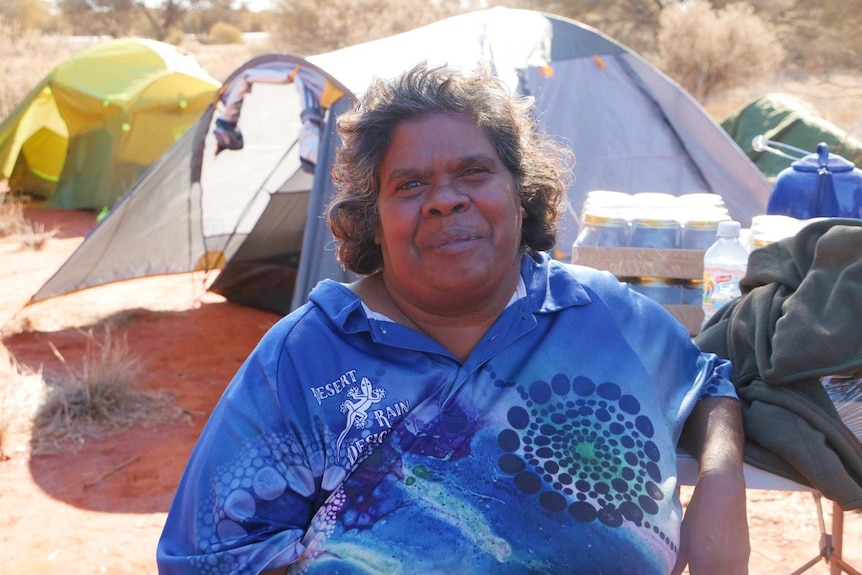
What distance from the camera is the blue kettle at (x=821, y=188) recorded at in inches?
105

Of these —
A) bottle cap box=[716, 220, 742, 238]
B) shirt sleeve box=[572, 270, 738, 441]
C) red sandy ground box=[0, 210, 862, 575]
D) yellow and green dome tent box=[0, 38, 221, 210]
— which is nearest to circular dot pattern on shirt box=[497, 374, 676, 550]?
shirt sleeve box=[572, 270, 738, 441]

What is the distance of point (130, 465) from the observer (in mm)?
4211

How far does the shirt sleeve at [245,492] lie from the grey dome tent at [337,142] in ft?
10.4

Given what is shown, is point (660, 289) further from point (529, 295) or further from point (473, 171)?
point (473, 171)

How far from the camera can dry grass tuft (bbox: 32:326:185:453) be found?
4574 mm

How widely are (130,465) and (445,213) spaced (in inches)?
116

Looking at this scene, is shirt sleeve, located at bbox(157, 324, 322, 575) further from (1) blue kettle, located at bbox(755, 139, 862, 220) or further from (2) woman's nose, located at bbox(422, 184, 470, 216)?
(1) blue kettle, located at bbox(755, 139, 862, 220)

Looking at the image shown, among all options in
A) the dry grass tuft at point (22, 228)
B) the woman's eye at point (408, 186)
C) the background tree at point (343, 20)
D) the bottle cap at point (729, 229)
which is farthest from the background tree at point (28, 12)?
the woman's eye at point (408, 186)

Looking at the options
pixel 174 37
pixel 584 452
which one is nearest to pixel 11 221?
pixel 584 452

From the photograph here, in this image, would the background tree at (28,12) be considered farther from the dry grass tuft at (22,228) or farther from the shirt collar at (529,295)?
the shirt collar at (529,295)

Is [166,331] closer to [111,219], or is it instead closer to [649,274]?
[111,219]

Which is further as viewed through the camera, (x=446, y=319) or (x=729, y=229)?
(x=729, y=229)

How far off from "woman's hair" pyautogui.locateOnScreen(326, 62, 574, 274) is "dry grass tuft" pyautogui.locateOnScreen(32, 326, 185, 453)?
3.02m

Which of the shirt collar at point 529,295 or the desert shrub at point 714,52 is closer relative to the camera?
the shirt collar at point 529,295
